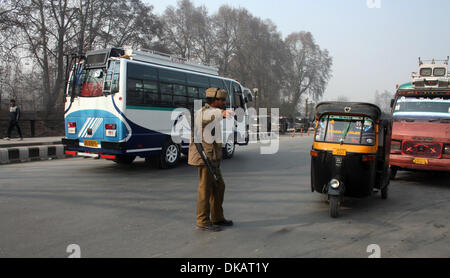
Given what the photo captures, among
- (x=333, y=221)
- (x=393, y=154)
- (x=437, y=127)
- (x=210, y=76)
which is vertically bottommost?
(x=333, y=221)

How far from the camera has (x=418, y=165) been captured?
8.38 metres

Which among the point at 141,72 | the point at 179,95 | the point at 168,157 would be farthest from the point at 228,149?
the point at 141,72

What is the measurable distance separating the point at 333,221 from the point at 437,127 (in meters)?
4.63

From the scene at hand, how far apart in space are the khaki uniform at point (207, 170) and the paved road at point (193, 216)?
0.30 metres

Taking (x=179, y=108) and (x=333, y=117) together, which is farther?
(x=179, y=108)

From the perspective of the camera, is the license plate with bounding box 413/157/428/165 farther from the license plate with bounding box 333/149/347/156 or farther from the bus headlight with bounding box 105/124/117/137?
the bus headlight with bounding box 105/124/117/137

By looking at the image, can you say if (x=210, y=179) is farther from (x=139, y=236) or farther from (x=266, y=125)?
(x=266, y=125)

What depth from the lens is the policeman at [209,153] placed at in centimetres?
498

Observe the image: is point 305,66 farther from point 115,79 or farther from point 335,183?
point 335,183

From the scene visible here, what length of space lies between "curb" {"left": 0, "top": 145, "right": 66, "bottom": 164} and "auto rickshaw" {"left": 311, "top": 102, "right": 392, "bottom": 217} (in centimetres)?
1011

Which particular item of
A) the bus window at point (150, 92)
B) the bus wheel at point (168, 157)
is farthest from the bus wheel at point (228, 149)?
the bus window at point (150, 92)

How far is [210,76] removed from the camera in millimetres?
13195

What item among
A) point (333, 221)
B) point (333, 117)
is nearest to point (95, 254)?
point (333, 221)

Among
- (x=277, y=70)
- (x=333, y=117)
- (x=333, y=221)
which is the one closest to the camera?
(x=333, y=221)
